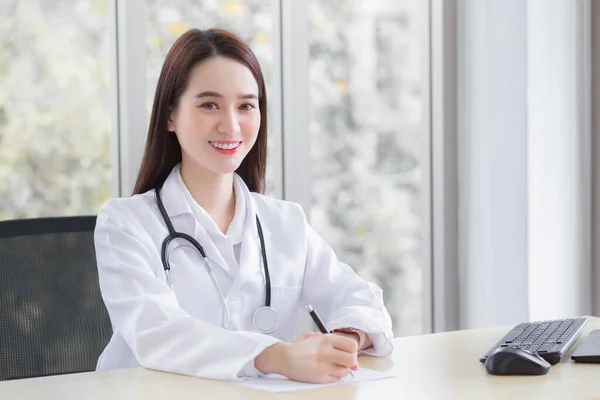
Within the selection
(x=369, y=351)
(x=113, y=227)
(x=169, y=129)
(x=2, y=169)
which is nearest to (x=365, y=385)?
(x=369, y=351)

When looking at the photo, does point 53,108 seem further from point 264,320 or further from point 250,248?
point 264,320

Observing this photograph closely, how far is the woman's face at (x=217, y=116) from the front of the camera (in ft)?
6.05

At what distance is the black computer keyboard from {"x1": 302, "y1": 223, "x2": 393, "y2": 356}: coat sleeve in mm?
222

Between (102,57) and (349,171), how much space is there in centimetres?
96

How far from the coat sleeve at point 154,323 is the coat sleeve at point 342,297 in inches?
10.2

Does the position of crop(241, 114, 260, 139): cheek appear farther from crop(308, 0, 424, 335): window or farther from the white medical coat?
crop(308, 0, 424, 335): window

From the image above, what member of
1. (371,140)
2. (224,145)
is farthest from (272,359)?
(371,140)

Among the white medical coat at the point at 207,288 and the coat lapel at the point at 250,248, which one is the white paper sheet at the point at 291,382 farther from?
the coat lapel at the point at 250,248

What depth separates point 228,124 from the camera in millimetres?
1842

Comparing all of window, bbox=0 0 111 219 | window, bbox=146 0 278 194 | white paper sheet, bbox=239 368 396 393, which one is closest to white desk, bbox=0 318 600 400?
white paper sheet, bbox=239 368 396 393

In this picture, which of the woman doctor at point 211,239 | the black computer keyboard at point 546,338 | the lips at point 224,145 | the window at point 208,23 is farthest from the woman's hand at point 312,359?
the window at point 208,23

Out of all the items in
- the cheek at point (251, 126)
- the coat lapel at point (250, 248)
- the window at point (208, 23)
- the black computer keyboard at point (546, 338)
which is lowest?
the black computer keyboard at point (546, 338)

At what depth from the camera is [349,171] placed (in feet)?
10.4

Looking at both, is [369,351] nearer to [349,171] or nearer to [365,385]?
[365,385]
